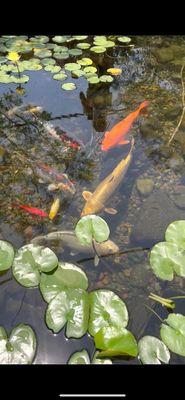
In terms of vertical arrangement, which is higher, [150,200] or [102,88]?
[102,88]

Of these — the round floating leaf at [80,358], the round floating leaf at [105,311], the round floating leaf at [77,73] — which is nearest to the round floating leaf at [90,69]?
the round floating leaf at [77,73]

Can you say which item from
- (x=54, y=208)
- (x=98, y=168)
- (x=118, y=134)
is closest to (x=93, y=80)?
(x=118, y=134)

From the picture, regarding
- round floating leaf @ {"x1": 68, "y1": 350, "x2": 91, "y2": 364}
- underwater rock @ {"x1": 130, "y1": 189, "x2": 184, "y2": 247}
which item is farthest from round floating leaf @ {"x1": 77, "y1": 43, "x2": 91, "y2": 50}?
round floating leaf @ {"x1": 68, "y1": 350, "x2": 91, "y2": 364}

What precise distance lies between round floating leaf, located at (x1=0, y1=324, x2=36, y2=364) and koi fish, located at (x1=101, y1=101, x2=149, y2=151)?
1.44 m

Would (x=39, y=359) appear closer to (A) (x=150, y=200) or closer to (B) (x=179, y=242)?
(B) (x=179, y=242)

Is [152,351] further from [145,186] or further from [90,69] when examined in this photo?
[90,69]

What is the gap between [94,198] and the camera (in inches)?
93.9

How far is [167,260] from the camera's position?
202 cm

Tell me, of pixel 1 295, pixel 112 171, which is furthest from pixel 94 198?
pixel 1 295

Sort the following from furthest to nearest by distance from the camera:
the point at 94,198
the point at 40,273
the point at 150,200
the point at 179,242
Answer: the point at 150,200 → the point at 94,198 → the point at 179,242 → the point at 40,273

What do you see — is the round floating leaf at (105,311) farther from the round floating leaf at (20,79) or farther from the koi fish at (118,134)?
the round floating leaf at (20,79)

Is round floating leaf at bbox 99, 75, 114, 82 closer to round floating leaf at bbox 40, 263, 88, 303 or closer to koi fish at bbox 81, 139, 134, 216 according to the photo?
koi fish at bbox 81, 139, 134, 216

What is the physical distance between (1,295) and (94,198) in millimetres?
778

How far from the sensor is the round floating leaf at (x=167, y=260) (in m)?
1.98
